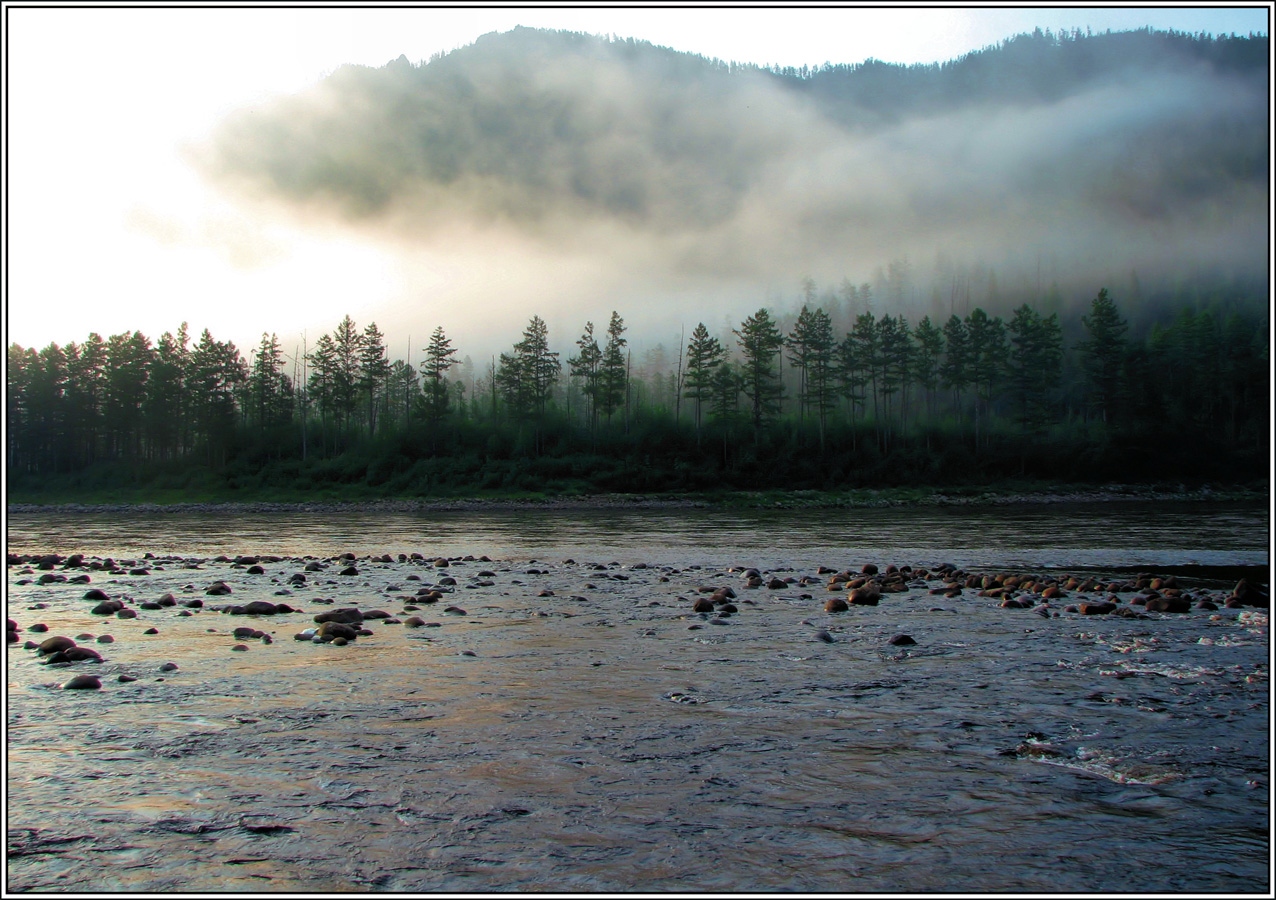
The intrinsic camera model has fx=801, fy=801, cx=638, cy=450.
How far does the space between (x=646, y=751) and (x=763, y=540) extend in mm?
26375

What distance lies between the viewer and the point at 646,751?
6.25 metres

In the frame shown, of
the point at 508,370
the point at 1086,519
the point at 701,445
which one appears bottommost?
the point at 1086,519

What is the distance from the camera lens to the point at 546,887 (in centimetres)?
414

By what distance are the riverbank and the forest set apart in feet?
12.6

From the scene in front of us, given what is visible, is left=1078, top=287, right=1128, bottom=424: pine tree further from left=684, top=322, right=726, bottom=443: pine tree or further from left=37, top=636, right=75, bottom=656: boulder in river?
left=37, top=636, right=75, bottom=656: boulder in river

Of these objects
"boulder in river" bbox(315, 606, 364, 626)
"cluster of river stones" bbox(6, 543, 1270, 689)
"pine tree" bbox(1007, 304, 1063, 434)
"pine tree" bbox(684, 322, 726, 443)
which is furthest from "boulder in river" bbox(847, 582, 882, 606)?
"pine tree" bbox(1007, 304, 1063, 434)

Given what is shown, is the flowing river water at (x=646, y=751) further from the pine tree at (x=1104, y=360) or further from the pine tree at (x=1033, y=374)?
the pine tree at (x=1104, y=360)

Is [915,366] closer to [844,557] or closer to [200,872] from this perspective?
[844,557]

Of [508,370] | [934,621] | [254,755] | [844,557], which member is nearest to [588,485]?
[508,370]

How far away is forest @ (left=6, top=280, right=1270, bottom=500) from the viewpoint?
89.1 metres

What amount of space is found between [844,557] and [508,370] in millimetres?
87428

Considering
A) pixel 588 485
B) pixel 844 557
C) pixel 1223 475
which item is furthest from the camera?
pixel 1223 475

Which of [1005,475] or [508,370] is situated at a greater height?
[508,370]

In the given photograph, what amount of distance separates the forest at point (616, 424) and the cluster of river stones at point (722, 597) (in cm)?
6308
